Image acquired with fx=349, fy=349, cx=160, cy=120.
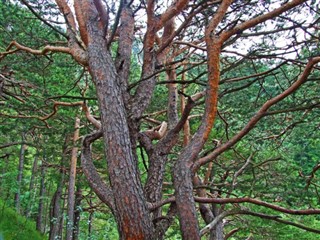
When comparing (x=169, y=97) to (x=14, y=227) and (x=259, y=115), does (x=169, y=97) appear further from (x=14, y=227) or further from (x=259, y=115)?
(x=14, y=227)

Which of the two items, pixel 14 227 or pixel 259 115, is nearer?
pixel 259 115

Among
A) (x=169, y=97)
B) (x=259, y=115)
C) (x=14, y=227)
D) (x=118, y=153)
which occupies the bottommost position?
(x=14, y=227)

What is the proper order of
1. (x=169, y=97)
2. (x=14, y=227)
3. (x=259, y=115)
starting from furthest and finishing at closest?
(x=14, y=227) → (x=169, y=97) → (x=259, y=115)

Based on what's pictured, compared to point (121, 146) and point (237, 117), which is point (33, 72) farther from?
point (121, 146)

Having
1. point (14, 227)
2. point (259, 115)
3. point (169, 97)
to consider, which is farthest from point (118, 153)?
point (14, 227)

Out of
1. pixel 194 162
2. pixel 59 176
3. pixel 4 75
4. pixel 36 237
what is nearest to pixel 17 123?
pixel 4 75

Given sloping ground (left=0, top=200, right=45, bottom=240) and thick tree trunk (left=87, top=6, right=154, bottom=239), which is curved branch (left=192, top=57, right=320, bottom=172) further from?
sloping ground (left=0, top=200, right=45, bottom=240)

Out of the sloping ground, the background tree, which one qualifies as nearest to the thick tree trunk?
the background tree

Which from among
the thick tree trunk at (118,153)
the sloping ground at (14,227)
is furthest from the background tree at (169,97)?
the sloping ground at (14,227)

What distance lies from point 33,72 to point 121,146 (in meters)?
4.64

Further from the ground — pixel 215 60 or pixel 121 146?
pixel 215 60

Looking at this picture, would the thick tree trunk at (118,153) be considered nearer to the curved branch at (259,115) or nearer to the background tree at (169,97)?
the background tree at (169,97)

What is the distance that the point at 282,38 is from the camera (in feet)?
14.6

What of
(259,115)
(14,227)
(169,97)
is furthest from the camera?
(14,227)
